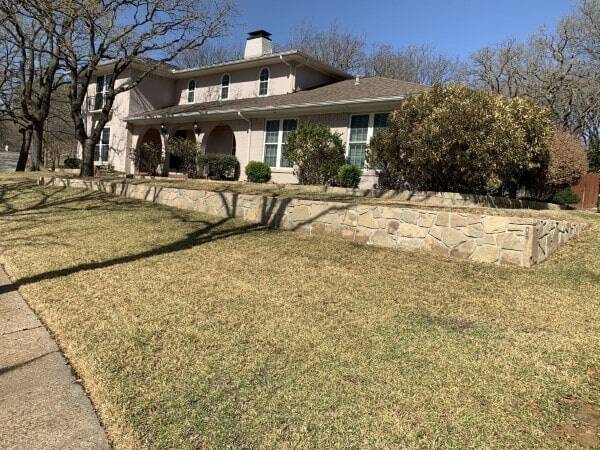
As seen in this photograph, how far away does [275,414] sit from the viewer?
2523 millimetres

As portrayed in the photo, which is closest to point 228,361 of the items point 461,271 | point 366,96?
point 461,271

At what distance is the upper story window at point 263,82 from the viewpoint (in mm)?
19344

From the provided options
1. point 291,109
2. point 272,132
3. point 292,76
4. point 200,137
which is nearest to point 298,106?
point 291,109

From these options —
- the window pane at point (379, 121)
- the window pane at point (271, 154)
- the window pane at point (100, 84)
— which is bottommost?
the window pane at point (271, 154)

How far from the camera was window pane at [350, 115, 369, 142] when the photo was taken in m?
14.5

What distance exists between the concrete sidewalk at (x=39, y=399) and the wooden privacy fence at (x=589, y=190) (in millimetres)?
16507

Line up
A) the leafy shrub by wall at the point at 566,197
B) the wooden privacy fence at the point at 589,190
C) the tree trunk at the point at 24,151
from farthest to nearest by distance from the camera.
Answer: the tree trunk at the point at 24,151 → the wooden privacy fence at the point at 589,190 → the leafy shrub by wall at the point at 566,197

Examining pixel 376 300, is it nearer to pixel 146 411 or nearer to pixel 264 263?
pixel 264 263

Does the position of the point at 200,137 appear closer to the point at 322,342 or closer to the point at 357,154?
the point at 357,154

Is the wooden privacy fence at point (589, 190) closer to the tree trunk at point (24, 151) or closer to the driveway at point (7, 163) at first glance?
the tree trunk at point (24, 151)

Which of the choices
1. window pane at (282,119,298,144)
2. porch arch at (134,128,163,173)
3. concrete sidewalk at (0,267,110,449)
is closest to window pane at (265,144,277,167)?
window pane at (282,119,298,144)

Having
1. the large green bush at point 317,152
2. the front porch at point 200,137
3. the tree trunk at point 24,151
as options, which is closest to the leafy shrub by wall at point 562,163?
the large green bush at point 317,152

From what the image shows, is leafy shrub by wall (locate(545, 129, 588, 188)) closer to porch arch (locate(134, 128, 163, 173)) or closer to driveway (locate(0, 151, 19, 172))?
porch arch (locate(134, 128, 163, 173))

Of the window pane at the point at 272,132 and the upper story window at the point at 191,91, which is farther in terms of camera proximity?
the upper story window at the point at 191,91
